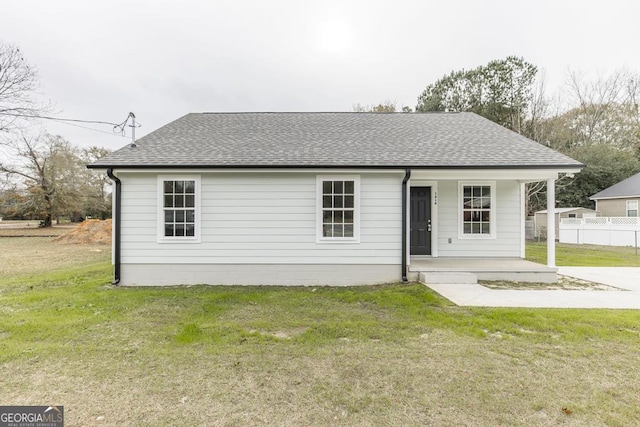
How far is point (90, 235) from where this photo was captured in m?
18.5

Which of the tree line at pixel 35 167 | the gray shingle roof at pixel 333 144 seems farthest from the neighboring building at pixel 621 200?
the tree line at pixel 35 167

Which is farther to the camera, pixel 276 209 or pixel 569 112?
pixel 569 112

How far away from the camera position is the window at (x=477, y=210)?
332 inches

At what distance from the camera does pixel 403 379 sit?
2.90 metres

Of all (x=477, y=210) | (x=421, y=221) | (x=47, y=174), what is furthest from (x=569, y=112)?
(x=47, y=174)

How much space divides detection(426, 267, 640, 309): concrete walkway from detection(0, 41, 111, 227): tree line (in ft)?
82.1

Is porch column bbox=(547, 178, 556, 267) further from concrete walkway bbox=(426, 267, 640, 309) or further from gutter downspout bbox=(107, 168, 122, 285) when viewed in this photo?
gutter downspout bbox=(107, 168, 122, 285)

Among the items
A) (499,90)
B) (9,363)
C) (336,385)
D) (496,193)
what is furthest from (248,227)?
(499,90)

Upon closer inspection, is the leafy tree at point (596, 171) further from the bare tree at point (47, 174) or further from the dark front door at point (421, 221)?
the bare tree at point (47, 174)

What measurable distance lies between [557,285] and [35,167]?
3602 centimetres

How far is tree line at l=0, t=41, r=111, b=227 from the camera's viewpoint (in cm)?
1841

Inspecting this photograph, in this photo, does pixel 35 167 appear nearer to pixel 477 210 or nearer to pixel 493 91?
pixel 477 210

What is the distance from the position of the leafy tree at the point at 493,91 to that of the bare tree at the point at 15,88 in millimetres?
29255

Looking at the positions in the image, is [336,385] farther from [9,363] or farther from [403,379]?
[9,363]
